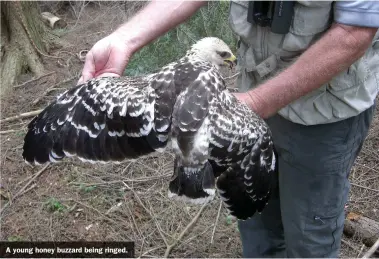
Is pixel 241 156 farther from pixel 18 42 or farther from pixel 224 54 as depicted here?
pixel 18 42

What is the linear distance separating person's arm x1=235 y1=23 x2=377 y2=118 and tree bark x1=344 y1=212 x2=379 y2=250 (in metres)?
2.64

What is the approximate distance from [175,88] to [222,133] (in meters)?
0.40

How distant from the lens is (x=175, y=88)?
293 cm

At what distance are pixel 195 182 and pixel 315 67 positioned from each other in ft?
3.12

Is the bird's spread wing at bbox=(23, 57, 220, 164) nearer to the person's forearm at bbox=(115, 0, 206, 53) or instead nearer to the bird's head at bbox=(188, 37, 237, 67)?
the bird's head at bbox=(188, 37, 237, 67)

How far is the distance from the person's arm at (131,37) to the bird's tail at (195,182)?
1030 mm

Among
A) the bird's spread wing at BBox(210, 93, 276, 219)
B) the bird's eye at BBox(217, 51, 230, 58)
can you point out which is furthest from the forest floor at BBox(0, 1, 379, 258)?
the bird's eye at BBox(217, 51, 230, 58)

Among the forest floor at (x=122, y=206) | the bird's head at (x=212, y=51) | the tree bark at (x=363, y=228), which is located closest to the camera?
the bird's head at (x=212, y=51)

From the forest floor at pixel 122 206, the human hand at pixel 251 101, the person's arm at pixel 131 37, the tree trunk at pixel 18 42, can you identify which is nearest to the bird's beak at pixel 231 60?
the person's arm at pixel 131 37

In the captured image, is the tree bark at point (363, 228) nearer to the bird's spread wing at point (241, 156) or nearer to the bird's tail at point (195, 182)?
the bird's spread wing at point (241, 156)

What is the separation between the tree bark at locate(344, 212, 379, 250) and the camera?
5.02 meters

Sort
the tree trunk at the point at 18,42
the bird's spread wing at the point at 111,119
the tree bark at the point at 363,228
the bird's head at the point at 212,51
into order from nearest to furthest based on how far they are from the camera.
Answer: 1. the bird's spread wing at the point at 111,119
2. the bird's head at the point at 212,51
3. the tree bark at the point at 363,228
4. the tree trunk at the point at 18,42

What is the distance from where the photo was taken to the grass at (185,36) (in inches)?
279

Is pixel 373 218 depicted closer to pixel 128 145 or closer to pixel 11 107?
pixel 128 145
